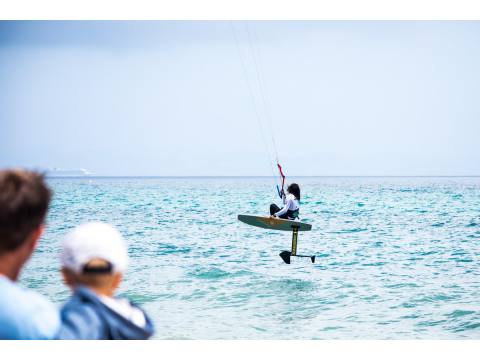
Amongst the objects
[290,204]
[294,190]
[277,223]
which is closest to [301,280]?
[277,223]

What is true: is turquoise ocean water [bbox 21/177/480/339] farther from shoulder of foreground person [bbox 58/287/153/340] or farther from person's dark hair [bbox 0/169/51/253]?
person's dark hair [bbox 0/169/51/253]

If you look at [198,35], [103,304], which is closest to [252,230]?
[198,35]

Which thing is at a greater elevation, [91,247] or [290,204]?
[91,247]

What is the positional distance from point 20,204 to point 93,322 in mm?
301

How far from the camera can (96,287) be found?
1.20m

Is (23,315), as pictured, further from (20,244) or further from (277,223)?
(277,223)

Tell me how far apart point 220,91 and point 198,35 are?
713mm

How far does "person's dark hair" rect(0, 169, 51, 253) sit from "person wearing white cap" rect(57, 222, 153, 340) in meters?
0.10

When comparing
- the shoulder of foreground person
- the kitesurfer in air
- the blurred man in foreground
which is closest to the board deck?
the kitesurfer in air

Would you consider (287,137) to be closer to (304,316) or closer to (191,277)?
(304,316)

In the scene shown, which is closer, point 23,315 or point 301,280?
point 23,315

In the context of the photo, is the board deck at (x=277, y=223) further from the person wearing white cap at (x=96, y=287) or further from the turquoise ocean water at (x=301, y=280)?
the person wearing white cap at (x=96, y=287)

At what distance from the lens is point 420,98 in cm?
578

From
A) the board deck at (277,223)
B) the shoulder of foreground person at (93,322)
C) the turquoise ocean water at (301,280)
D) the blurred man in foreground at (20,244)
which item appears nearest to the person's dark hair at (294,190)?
the board deck at (277,223)
